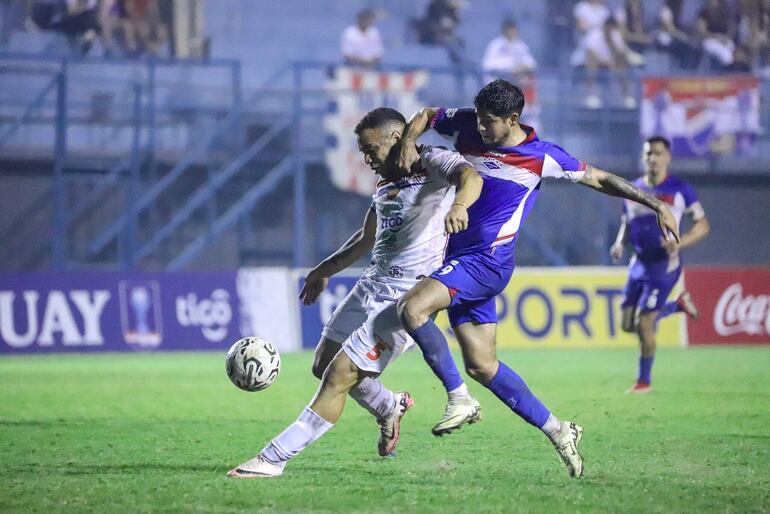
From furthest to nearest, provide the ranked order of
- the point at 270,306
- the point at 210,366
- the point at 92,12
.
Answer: the point at 92,12 < the point at 270,306 < the point at 210,366

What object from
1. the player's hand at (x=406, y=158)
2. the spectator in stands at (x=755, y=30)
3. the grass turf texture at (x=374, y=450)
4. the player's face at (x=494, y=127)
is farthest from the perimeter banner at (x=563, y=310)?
the player's hand at (x=406, y=158)

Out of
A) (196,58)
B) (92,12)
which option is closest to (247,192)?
(196,58)

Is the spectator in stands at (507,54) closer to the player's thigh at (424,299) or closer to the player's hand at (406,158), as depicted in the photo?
the player's hand at (406,158)

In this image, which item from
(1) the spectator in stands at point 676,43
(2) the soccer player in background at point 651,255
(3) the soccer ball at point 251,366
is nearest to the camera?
(3) the soccer ball at point 251,366

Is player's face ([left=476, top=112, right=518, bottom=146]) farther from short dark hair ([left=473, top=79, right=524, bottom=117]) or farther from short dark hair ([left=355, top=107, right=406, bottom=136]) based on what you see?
short dark hair ([left=355, top=107, right=406, bottom=136])

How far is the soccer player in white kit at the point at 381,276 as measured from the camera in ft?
20.6

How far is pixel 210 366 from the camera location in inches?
583

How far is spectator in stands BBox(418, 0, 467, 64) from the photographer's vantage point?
818 inches

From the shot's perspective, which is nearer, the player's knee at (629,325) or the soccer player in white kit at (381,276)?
the soccer player in white kit at (381,276)

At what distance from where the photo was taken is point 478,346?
652 cm

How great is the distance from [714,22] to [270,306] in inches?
382

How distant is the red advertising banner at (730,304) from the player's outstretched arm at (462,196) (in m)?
12.7

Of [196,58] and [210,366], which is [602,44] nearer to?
[196,58]

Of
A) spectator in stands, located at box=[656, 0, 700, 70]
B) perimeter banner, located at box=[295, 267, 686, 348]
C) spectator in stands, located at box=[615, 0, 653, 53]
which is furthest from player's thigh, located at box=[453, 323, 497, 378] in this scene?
spectator in stands, located at box=[656, 0, 700, 70]
